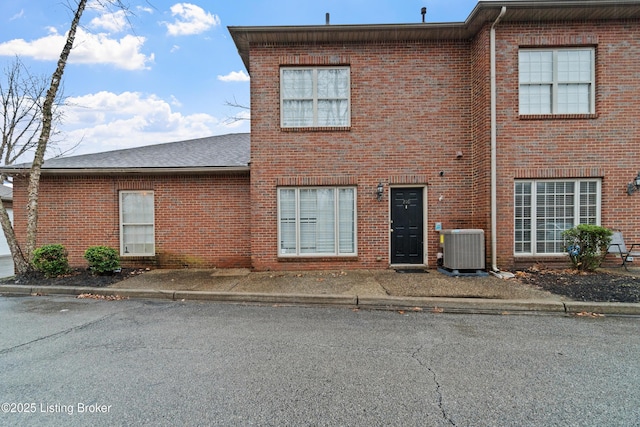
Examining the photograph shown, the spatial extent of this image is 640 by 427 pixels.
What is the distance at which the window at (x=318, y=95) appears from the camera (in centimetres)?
852

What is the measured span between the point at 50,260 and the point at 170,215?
2804 mm

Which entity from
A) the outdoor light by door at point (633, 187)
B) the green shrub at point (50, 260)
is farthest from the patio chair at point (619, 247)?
the green shrub at point (50, 260)

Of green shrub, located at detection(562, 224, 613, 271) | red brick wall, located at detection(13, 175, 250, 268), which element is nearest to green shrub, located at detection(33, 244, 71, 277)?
red brick wall, located at detection(13, 175, 250, 268)

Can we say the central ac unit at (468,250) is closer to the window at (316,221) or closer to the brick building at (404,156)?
the brick building at (404,156)

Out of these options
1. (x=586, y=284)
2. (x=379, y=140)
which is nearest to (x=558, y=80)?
(x=379, y=140)

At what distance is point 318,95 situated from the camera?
852cm

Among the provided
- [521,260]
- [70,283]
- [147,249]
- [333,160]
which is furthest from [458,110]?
[70,283]

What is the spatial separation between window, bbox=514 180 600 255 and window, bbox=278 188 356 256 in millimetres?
4261

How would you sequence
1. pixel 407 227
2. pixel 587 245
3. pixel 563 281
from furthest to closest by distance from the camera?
pixel 407 227
pixel 587 245
pixel 563 281

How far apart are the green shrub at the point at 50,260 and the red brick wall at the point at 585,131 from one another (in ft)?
35.0

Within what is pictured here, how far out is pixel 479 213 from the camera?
8141mm

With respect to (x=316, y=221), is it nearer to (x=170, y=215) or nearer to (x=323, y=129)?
(x=323, y=129)

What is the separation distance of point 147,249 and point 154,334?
5470 mm

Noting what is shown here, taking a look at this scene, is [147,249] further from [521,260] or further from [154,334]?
[521,260]
